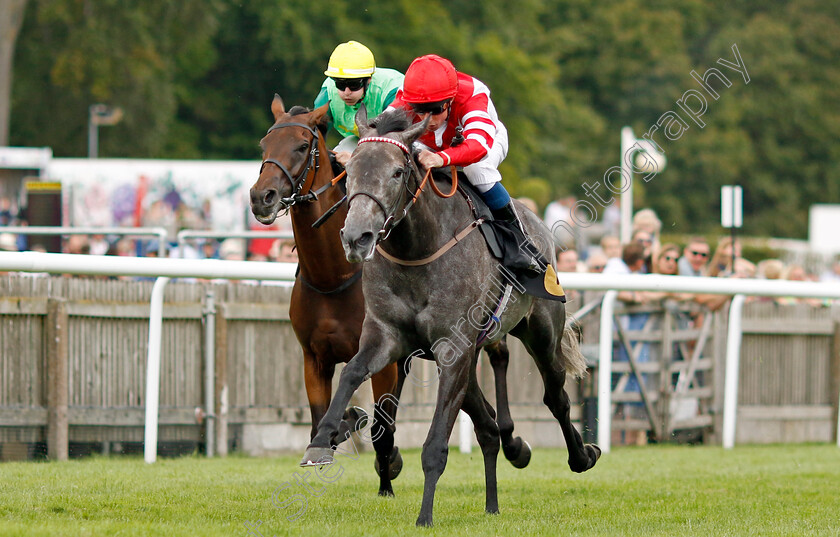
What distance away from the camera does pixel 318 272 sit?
6.12 metres

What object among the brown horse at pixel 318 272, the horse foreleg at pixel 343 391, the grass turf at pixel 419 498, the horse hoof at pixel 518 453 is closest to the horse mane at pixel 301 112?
the brown horse at pixel 318 272

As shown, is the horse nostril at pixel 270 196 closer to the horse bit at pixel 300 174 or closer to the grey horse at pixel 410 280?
the horse bit at pixel 300 174

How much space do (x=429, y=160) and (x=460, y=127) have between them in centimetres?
52

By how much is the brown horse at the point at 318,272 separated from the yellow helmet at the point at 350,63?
228mm

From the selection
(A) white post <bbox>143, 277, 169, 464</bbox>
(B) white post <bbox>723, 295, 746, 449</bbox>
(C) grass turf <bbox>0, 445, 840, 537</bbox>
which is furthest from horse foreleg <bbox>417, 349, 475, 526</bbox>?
(B) white post <bbox>723, 295, 746, 449</bbox>

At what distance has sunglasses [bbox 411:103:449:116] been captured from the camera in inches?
215

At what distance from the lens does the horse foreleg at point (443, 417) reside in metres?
5.28

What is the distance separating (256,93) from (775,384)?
20.4 metres

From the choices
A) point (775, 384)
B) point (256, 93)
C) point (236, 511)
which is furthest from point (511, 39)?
point (236, 511)

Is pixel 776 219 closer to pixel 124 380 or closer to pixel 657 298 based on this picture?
pixel 657 298

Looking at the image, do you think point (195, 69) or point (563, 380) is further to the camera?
point (195, 69)

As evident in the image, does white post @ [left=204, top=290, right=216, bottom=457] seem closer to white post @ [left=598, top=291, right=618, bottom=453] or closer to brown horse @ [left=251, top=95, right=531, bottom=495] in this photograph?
brown horse @ [left=251, top=95, right=531, bottom=495]

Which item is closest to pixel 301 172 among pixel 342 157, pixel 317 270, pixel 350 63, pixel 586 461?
pixel 342 157

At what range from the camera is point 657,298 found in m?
9.86
